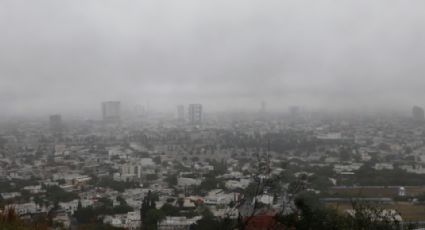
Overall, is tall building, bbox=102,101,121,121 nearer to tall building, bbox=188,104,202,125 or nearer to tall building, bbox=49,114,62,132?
tall building, bbox=49,114,62,132

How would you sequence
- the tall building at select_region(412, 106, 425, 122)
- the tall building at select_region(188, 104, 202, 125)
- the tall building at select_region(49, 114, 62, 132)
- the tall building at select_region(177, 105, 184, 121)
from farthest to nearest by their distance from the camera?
the tall building at select_region(177, 105, 184, 121) < the tall building at select_region(188, 104, 202, 125) < the tall building at select_region(412, 106, 425, 122) < the tall building at select_region(49, 114, 62, 132)

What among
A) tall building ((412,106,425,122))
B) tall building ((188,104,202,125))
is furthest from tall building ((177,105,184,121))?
tall building ((412,106,425,122))

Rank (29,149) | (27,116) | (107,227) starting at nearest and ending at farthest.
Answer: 1. (107,227)
2. (29,149)
3. (27,116)

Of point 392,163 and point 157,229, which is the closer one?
point 157,229

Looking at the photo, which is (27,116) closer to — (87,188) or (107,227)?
(87,188)

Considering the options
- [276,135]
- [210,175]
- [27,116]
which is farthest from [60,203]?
[27,116]

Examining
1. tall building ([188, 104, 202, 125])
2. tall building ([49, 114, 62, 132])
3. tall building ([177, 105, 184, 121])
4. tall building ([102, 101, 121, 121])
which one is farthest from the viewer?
tall building ([177, 105, 184, 121])

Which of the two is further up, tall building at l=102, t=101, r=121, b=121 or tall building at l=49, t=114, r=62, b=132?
tall building at l=102, t=101, r=121, b=121
